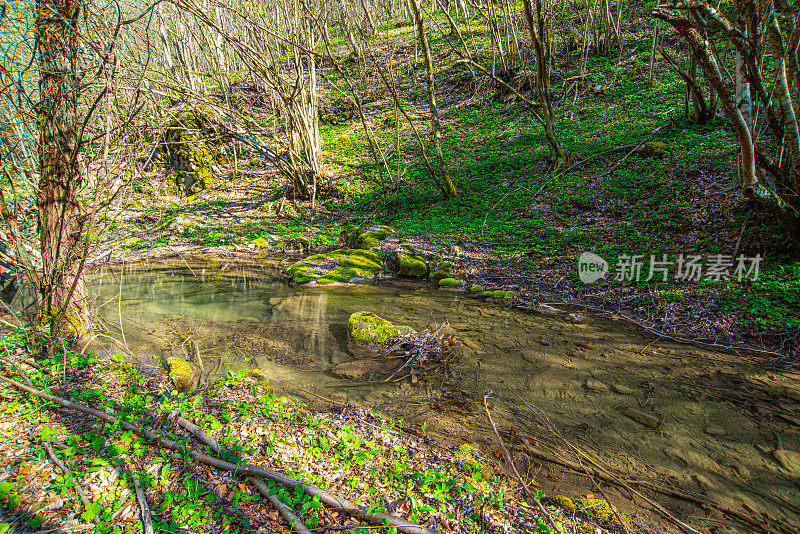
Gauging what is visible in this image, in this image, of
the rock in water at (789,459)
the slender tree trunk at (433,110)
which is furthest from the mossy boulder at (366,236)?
the rock in water at (789,459)

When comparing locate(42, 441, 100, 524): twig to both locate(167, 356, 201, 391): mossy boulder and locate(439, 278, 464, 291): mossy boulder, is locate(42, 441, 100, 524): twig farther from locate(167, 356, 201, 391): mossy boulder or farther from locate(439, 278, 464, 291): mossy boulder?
locate(439, 278, 464, 291): mossy boulder

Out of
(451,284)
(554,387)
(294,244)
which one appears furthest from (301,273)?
(554,387)

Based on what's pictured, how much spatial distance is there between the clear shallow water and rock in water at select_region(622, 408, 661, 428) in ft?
0.06

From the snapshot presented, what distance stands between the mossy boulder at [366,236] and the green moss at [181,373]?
18.3 feet

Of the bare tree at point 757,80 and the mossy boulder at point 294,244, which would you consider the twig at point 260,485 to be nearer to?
the bare tree at point 757,80

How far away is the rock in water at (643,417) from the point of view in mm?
3635

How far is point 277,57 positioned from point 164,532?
1332cm

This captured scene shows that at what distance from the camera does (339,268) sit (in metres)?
8.41

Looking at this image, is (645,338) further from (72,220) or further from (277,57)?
(277,57)

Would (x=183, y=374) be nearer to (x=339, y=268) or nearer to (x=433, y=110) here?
(x=339, y=268)

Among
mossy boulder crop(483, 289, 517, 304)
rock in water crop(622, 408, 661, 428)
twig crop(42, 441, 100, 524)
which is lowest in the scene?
rock in water crop(622, 408, 661, 428)

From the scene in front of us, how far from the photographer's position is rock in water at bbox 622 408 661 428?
3.63 metres

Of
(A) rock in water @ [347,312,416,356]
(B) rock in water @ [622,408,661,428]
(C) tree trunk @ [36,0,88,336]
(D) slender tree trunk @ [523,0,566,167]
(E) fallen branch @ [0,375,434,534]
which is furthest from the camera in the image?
(D) slender tree trunk @ [523,0,566,167]

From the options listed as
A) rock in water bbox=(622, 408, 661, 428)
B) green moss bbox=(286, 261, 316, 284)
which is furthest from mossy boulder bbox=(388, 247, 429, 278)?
rock in water bbox=(622, 408, 661, 428)
